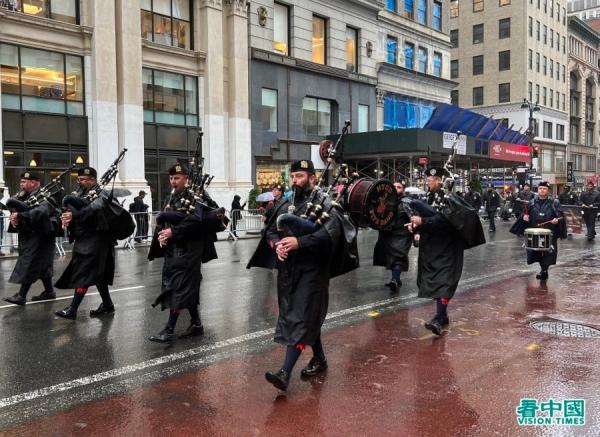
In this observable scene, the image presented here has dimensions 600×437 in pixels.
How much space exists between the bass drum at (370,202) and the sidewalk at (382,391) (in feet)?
7.52

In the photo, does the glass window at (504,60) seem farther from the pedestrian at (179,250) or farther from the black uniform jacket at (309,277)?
the black uniform jacket at (309,277)

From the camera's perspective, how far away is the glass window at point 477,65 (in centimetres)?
6531

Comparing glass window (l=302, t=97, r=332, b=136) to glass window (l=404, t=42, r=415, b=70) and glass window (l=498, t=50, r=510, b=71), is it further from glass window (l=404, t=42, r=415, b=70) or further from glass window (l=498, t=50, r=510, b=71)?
glass window (l=498, t=50, r=510, b=71)

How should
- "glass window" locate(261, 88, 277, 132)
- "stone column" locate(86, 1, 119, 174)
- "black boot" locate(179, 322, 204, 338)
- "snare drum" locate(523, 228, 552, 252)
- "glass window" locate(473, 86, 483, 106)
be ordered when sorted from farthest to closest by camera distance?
"glass window" locate(473, 86, 483, 106)
"glass window" locate(261, 88, 277, 132)
"stone column" locate(86, 1, 119, 174)
"snare drum" locate(523, 228, 552, 252)
"black boot" locate(179, 322, 204, 338)

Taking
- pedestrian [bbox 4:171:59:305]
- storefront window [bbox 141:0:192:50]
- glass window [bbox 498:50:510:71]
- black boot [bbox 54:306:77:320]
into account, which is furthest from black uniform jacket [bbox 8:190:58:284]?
glass window [bbox 498:50:510:71]

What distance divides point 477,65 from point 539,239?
59.5m

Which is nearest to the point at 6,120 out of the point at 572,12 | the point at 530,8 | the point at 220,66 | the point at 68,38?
the point at 68,38

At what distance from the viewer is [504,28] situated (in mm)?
62688

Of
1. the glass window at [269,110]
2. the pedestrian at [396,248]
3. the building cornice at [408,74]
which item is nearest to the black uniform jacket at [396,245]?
the pedestrian at [396,248]

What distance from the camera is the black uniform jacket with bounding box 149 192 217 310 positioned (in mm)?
6566

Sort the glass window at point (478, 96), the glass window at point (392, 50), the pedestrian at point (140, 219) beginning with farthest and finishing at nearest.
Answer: the glass window at point (478, 96), the glass window at point (392, 50), the pedestrian at point (140, 219)

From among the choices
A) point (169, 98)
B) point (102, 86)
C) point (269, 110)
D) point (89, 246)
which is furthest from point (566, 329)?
point (269, 110)

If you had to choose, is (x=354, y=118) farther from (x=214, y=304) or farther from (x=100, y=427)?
(x=100, y=427)

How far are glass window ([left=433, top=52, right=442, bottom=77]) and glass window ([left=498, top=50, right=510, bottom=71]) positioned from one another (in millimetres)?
24195
